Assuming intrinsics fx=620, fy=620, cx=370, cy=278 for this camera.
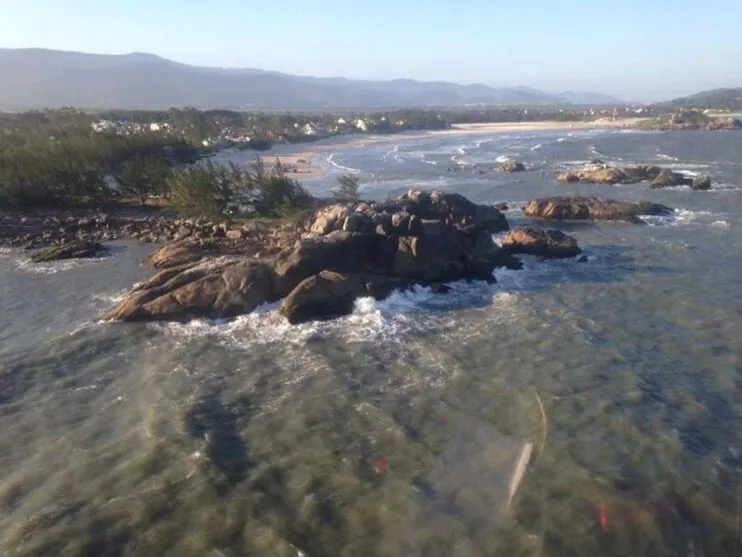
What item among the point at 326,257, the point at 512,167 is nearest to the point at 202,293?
the point at 326,257

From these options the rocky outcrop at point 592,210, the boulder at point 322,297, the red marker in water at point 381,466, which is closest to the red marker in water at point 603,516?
the red marker in water at point 381,466

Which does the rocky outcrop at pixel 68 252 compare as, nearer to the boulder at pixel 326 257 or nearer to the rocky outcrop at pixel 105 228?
the rocky outcrop at pixel 105 228

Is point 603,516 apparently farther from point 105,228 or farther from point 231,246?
point 105,228

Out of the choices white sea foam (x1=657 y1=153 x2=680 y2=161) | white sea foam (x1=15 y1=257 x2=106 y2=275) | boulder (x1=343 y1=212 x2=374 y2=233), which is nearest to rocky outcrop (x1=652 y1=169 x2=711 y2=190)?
white sea foam (x1=657 y1=153 x2=680 y2=161)

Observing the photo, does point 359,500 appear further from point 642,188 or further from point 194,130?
point 194,130

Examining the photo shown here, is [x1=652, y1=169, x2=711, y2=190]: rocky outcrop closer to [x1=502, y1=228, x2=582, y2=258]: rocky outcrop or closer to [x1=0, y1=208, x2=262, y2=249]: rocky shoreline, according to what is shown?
[x1=502, y1=228, x2=582, y2=258]: rocky outcrop

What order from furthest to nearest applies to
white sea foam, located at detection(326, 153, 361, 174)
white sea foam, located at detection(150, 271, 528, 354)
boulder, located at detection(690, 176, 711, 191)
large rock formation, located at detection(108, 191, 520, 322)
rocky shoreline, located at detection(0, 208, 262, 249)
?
1. white sea foam, located at detection(326, 153, 361, 174)
2. boulder, located at detection(690, 176, 711, 191)
3. rocky shoreline, located at detection(0, 208, 262, 249)
4. large rock formation, located at detection(108, 191, 520, 322)
5. white sea foam, located at detection(150, 271, 528, 354)
